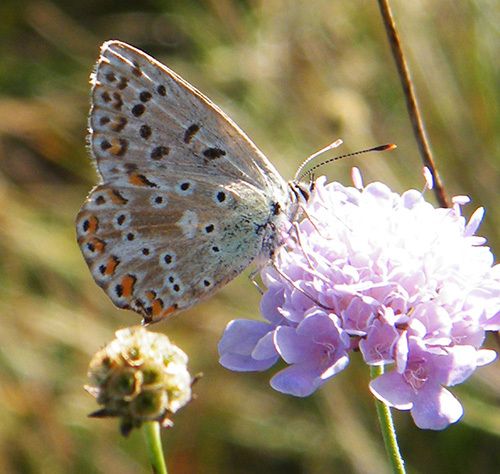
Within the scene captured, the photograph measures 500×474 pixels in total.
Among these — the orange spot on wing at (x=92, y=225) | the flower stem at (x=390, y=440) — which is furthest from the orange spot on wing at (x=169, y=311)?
the flower stem at (x=390, y=440)

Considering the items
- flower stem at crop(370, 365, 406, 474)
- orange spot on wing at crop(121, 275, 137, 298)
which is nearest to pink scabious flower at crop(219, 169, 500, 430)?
flower stem at crop(370, 365, 406, 474)

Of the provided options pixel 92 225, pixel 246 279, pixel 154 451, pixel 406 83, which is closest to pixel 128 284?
pixel 92 225

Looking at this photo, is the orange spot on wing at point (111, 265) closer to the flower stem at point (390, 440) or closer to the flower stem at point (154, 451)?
the flower stem at point (154, 451)

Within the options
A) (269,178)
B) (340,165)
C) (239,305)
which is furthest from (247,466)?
(269,178)

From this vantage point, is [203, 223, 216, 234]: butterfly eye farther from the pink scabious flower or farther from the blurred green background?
the blurred green background

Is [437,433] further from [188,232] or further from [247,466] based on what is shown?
[188,232]

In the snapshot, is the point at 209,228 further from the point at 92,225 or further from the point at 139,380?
the point at 139,380
